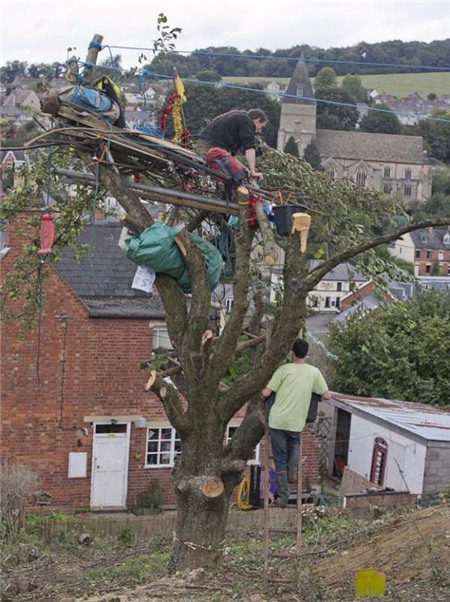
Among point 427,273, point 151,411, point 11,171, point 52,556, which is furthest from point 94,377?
point 427,273

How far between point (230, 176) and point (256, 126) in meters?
0.65

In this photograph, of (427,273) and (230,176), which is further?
(427,273)

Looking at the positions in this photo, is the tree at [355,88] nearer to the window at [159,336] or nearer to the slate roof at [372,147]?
the slate roof at [372,147]

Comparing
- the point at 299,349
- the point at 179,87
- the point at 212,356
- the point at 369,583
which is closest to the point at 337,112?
the point at 179,87

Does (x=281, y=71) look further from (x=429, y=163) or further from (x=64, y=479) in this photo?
(x=64, y=479)

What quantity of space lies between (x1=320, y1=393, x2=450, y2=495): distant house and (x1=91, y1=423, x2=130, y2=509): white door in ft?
15.9

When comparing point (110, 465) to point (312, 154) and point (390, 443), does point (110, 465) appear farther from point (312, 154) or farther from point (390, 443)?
point (312, 154)

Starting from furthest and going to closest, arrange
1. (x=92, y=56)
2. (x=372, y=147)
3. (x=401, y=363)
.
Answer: (x=372, y=147)
(x=401, y=363)
(x=92, y=56)

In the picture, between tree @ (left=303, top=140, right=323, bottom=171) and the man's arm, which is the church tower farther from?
the man's arm

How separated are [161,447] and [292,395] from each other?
12799 millimetres

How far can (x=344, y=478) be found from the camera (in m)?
22.8

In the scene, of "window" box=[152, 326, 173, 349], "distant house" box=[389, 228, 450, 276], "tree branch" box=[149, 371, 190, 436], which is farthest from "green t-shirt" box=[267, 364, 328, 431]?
"distant house" box=[389, 228, 450, 276]

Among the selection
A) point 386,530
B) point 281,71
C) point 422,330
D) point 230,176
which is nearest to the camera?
point 230,176

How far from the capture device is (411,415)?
2277 cm
